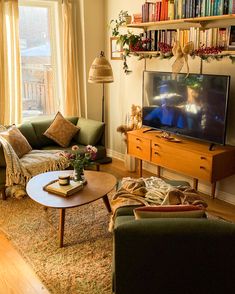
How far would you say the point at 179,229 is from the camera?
169 centimetres

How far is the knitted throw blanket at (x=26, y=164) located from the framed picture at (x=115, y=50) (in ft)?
5.80

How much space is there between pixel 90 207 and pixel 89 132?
126cm

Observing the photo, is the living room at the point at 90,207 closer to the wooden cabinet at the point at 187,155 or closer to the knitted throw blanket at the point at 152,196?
the wooden cabinet at the point at 187,155

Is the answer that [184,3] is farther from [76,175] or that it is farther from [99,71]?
[76,175]

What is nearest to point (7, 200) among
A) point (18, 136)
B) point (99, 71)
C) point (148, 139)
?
point (18, 136)

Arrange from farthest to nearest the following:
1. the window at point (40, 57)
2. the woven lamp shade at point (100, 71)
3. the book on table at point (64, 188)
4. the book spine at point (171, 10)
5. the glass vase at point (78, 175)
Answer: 1. the window at point (40, 57)
2. the woven lamp shade at point (100, 71)
3. the book spine at point (171, 10)
4. the glass vase at point (78, 175)
5. the book on table at point (64, 188)

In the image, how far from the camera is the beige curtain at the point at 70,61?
491 cm

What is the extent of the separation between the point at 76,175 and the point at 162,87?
5.22 feet

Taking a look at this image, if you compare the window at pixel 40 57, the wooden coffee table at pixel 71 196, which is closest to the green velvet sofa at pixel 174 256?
the wooden coffee table at pixel 71 196

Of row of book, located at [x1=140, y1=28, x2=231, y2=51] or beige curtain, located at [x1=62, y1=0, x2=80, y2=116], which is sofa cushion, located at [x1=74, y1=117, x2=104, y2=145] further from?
row of book, located at [x1=140, y1=28, x2=231, y2=51]

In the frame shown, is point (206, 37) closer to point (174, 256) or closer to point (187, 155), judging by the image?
point (187, 155)

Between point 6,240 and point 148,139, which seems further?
point 148,139

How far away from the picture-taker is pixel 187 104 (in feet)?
12.2

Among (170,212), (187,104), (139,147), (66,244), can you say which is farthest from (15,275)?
(187,104)
